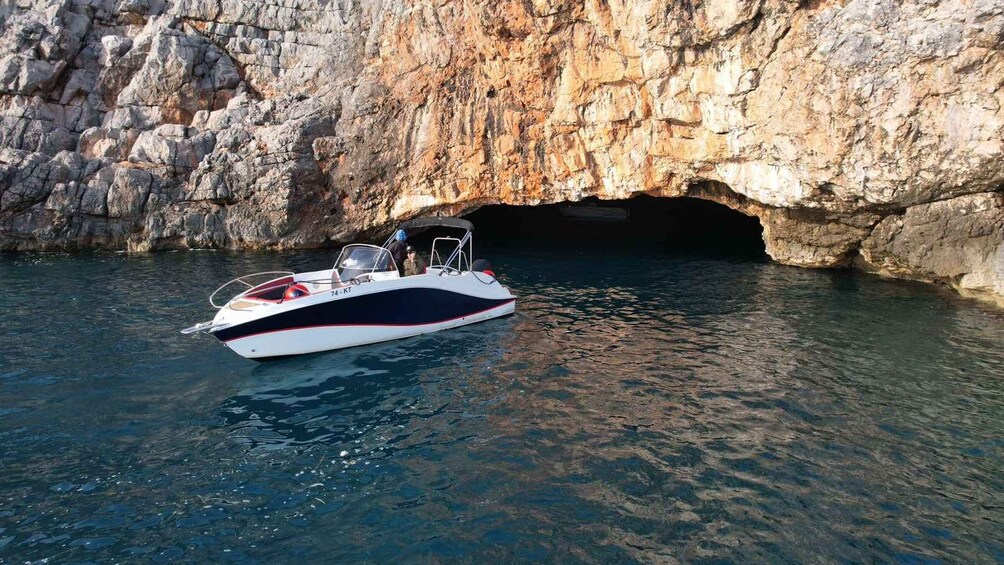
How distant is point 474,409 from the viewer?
1065 centimetres

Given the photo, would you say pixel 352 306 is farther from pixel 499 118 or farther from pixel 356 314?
pixel 499 118

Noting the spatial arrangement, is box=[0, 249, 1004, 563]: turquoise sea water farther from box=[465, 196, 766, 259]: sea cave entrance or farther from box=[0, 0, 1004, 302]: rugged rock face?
box=[465, 196, 766, 259]: sea cave entrance

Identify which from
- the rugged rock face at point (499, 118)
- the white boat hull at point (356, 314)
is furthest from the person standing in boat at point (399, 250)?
the rugged rock face at point (499, 118)

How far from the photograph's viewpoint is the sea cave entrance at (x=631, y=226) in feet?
97.3

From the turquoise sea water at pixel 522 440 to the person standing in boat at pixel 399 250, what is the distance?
196 cm

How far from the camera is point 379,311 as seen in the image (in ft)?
46.0

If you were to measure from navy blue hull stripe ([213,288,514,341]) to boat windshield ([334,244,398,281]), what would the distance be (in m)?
1.01

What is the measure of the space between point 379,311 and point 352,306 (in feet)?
2.29

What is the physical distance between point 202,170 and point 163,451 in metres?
20.9

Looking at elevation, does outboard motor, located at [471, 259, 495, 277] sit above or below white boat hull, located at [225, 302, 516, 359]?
above

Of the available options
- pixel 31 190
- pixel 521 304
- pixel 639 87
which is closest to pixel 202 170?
pixel 31 190

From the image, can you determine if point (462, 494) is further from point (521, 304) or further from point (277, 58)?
point (277, 58)

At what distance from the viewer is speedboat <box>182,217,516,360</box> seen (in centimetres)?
1244

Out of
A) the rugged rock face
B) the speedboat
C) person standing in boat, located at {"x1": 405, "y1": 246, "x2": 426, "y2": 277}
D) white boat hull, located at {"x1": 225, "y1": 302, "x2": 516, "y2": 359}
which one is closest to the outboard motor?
the speedboat
